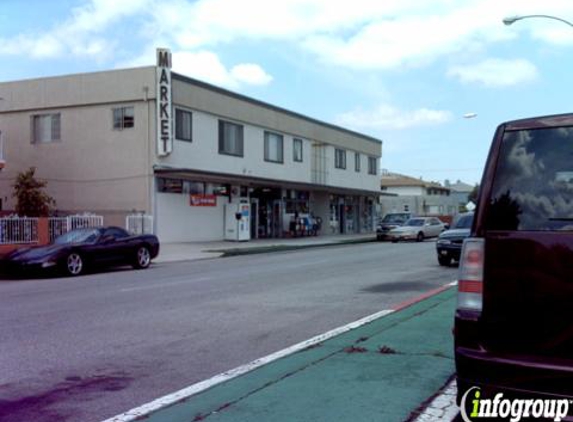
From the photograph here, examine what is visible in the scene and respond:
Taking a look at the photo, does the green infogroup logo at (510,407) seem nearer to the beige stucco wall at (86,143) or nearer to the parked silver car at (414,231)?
the beige stucco wall at (86,143)

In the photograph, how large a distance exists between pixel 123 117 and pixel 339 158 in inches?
863

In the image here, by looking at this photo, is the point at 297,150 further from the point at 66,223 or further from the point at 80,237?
the point at 80,237

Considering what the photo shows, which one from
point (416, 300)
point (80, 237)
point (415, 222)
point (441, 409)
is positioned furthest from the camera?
point (415, 222)

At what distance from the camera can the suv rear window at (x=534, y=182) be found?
3539mm

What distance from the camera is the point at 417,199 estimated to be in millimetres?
80125

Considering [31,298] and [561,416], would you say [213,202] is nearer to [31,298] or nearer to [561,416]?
[31,298]

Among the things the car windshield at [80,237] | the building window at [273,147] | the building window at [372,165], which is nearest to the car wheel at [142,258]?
the car windshield at [80,237]

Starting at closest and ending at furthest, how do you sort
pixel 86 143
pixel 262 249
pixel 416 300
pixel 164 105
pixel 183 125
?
pixel 416 300, pixel 262 249, pixel 164 105, pixel 86 143, pixel 183 125

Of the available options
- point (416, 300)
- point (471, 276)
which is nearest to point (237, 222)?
point (416, 300)

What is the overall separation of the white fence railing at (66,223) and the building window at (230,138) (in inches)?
422

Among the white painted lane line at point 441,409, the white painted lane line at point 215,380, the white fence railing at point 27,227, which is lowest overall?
the white painted lane line at point 215,380

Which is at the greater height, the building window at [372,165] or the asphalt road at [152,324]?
the building window at [372,165]

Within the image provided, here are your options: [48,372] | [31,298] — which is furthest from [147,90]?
[48,372]

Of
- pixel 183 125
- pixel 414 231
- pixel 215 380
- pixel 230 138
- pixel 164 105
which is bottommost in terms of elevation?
pixel 215 380
